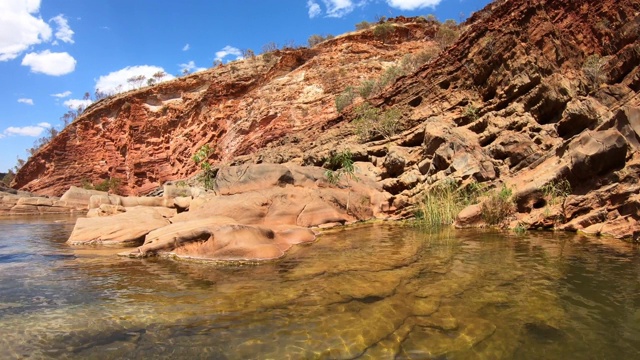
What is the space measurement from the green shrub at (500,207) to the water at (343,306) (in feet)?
9.83

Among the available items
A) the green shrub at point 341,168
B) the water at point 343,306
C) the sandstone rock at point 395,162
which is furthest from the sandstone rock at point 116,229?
the sandstone rock at point 395,162

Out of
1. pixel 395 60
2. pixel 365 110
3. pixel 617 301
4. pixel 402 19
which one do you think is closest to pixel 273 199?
pixel 617 301

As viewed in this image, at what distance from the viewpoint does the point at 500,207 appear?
11445 mm

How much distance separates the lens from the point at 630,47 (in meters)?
14.7

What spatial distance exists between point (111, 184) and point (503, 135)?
41.6m

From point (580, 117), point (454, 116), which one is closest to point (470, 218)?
point (580, 117)

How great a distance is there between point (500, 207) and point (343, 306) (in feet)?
26.5

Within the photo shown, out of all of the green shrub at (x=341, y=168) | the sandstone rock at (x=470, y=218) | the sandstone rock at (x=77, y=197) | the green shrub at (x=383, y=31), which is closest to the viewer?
the sandstone rock at (x=470, y=218)

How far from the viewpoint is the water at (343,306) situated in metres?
3.94

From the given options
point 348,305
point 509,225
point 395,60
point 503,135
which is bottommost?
point 348,305

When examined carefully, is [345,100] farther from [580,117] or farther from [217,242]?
[217,242]

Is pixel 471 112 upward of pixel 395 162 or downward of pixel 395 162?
upward

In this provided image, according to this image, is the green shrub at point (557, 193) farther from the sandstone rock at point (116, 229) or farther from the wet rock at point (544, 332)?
the sandstone rock at point (116, 229)

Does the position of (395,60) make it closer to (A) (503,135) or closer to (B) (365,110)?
(B) (365,110)
